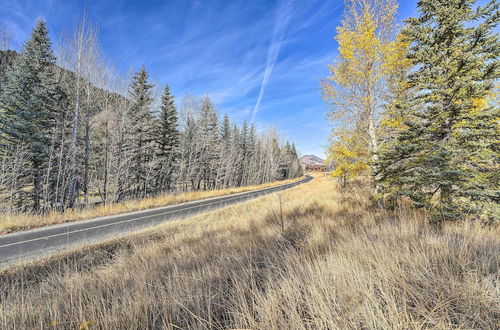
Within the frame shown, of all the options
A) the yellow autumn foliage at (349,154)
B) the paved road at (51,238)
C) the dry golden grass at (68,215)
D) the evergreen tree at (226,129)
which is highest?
the evergreen tree at (226,129)

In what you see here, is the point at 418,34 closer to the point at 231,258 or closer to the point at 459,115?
the point at 459,115

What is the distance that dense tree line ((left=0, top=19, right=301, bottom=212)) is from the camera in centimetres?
1156

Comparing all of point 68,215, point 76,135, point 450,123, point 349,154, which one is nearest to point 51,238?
point 68,215

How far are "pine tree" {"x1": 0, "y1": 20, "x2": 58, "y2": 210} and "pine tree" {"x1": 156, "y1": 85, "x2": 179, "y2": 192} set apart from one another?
8.73m

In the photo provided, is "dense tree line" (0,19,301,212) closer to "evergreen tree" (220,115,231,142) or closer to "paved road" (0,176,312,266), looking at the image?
"paved road" (0,176,312,266)

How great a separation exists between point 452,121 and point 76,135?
18.3 meters

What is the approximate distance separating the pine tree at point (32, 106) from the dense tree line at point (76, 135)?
0.04 meters

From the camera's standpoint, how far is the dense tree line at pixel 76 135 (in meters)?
11.6

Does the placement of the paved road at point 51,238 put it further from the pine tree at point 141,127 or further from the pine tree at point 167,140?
the pine tree at point 167,140

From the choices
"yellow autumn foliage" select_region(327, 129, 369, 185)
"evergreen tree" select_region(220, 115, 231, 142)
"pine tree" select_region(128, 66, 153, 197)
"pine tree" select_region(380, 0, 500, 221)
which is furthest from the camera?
"evergreen tree" select_region(220, 115, 231, 142)

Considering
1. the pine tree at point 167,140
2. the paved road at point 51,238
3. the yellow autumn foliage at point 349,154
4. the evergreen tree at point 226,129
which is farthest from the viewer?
the evergreen tree at point 226,129

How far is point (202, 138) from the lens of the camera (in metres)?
25.8

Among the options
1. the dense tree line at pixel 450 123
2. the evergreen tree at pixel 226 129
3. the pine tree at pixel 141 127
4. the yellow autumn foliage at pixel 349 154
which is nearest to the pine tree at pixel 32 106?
the pine tree at pixel 141 127

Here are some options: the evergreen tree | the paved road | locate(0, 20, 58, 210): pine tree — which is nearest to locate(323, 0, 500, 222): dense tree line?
the paved road
